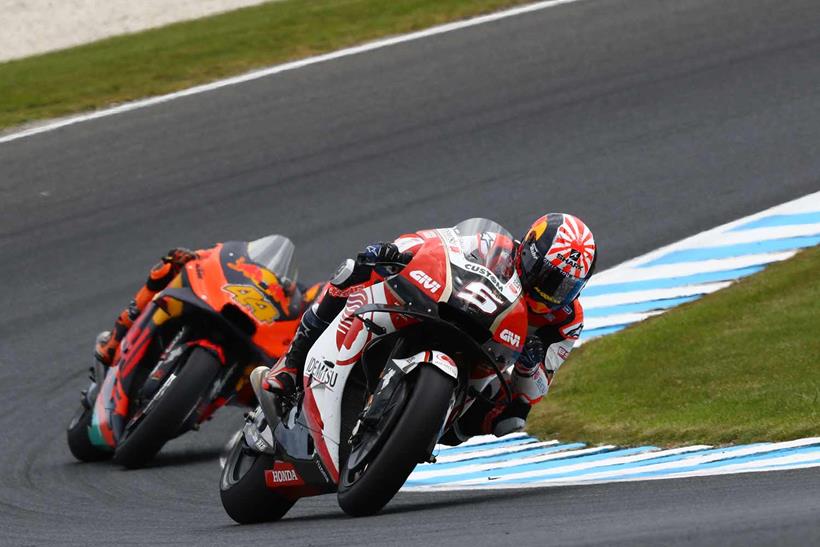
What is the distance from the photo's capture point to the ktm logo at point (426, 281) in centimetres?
645

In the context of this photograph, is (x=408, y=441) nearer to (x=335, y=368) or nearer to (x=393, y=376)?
(x=393, y=376)

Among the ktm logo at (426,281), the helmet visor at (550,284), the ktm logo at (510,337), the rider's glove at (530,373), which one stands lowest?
the rider's glove at (530,373)

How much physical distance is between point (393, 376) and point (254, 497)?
117 centimetres

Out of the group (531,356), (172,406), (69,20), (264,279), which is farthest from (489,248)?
(69,20)

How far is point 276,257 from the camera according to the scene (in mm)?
9453

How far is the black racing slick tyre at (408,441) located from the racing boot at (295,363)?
3.31ft

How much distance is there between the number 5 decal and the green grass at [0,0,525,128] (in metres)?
9.14

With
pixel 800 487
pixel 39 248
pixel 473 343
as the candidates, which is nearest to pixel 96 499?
pixel 473 343

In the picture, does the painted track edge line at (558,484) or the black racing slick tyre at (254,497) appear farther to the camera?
the black racing slick tyre at (254,497)

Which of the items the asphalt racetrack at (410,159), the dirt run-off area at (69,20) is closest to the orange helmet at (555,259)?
the asphalt racetrack at (410,159)

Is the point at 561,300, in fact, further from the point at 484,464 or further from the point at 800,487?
the point at 484,464

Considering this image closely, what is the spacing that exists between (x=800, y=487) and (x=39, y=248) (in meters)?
8.18

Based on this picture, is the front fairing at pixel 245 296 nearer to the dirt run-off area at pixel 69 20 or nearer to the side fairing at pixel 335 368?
the side fairing at pixel 335 368

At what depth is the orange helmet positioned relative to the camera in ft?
21.9
